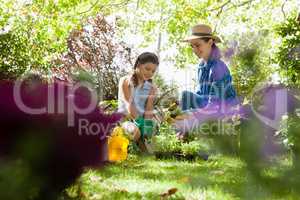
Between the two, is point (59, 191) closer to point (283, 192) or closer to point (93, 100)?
point (93, 100)

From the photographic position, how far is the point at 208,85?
16.8 feet

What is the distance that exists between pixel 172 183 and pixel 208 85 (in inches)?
A: 88.1

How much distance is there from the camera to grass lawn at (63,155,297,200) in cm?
250

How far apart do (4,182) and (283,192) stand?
6.01ft

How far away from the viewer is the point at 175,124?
662 centimetres

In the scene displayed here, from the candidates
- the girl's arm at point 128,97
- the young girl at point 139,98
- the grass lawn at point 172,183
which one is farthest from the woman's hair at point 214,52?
the grass lawn at point 172,183

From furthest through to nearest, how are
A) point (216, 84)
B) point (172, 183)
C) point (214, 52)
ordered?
1. point (214, 52)
2. point (216, 84)
3. point (172, 183)

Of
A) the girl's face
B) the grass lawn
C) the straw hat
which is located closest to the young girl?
the girl's face

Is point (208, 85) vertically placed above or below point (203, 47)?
below

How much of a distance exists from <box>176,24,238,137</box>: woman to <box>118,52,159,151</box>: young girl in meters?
0.56

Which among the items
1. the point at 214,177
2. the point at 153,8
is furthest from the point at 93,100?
the point at 153,8

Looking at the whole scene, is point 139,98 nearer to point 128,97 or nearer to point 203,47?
A: point 128,97

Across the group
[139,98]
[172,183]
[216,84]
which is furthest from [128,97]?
[172,183]

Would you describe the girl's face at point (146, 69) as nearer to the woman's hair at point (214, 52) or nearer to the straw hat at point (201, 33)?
the straw hat at point (201, 33)
